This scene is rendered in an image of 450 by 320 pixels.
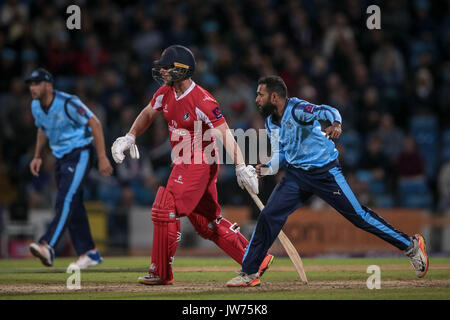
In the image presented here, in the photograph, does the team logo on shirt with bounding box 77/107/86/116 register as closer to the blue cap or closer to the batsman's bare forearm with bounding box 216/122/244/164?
the blue cap

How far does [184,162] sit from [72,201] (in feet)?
7.62

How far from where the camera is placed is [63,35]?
1612 centimetres

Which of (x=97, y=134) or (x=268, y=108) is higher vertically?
(x=268, y=108)

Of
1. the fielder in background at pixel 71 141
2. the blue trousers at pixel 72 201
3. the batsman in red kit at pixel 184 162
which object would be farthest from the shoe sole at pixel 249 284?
the fielder in background at pixel 71 141

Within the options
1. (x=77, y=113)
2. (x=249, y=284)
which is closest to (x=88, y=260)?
(x=77, y=113)

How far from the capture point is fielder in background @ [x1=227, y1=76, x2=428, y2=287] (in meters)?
7.40

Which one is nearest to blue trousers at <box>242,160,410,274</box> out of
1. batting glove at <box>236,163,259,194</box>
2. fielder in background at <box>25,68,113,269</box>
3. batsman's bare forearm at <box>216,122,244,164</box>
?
batting glove at <box>236,163,259,194</box>

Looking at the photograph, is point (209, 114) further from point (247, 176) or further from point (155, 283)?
point (155, 283)

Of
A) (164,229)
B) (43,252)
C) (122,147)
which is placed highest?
(122,147)

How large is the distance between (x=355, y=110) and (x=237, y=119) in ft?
8.49

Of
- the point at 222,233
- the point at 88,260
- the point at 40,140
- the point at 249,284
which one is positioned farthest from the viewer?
the point at 40,140

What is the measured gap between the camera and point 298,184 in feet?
24.7

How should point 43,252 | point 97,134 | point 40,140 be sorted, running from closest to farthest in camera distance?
point 43,252 < point 97,134 < point 40,140

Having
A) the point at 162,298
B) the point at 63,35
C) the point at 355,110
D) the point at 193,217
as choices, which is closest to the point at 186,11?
the point at 63,35
